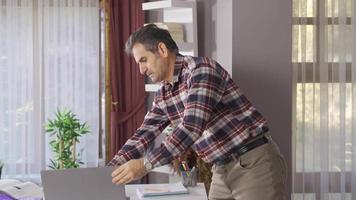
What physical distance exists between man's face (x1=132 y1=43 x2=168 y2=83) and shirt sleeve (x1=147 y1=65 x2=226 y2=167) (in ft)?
0.42

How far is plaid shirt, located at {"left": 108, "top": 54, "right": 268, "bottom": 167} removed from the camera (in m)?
1.95

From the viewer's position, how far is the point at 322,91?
351cm

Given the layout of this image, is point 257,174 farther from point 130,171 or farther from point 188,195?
point 130,171

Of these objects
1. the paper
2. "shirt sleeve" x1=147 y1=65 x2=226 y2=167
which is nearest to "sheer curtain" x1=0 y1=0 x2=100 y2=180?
the paper

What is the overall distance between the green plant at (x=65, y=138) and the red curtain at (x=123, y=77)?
271 mm

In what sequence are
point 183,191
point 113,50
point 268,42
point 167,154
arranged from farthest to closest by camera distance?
1. point 113,50
2. point 268,42
3. point 183,191
4. point 167,154

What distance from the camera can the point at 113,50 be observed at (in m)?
4.32

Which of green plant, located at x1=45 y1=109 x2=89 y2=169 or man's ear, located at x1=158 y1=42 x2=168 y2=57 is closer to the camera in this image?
man's ear, located at x1=158 y1=42 x2=168 y2=57

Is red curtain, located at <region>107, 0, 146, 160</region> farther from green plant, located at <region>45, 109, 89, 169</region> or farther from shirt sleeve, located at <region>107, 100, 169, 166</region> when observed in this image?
shirt sleeve, located at <region>107, 100, 169, 166</region>

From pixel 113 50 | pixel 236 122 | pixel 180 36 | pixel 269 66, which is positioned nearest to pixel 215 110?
pixel 236 122

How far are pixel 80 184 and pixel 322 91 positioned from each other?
1955mm

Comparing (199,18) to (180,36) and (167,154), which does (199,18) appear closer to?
(180,36)

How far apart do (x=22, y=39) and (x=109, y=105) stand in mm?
826

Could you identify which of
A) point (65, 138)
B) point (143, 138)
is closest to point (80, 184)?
point (143, 138)
